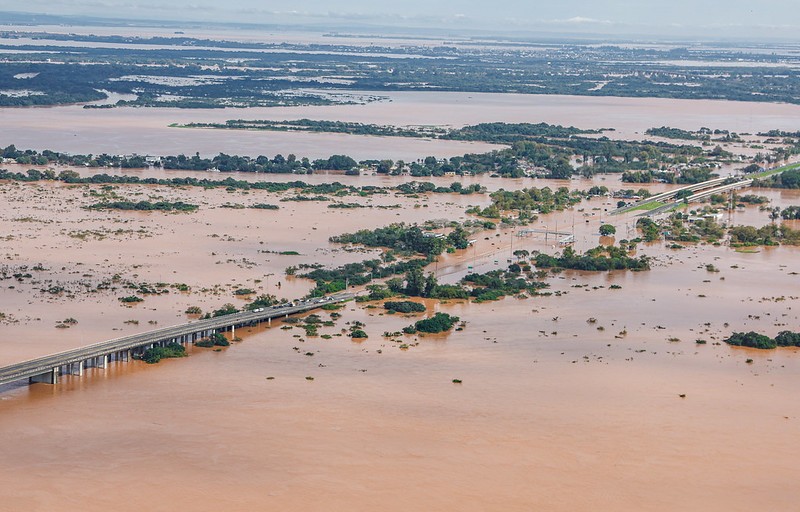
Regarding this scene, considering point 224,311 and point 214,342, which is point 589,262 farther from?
point 214,342

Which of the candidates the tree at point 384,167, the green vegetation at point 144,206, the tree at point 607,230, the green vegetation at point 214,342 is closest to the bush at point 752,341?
the green vegetation at point 214,342

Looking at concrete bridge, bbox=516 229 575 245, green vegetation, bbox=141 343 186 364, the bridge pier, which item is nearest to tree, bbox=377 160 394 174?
concrete bridge, bbox=516 229 575 245

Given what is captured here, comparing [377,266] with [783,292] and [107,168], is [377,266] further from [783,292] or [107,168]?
[107,168]

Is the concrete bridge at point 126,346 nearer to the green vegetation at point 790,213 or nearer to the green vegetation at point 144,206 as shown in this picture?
the green vegetation at point 144,206

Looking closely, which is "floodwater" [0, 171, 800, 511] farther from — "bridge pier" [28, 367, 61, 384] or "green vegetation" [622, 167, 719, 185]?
"green vegetation" [622, 167, 719, 185]

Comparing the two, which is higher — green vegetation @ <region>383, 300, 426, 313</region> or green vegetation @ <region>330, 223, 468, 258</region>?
green vegetation @ <region>330, 223, 468, 258</region>

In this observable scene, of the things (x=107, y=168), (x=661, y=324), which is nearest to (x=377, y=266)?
(x=661, y=324)

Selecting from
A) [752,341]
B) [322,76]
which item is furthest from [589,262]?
[322,76]
